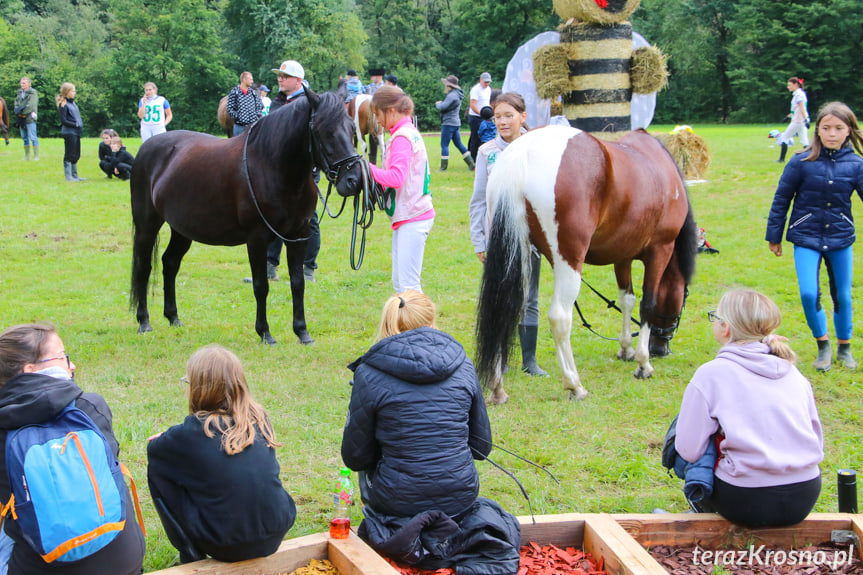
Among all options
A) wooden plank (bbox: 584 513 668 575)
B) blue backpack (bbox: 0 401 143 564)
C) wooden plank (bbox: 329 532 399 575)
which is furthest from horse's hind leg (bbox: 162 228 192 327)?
wooden plank (bbox: 584 513 668 575)

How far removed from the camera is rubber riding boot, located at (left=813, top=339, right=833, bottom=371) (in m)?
6.16

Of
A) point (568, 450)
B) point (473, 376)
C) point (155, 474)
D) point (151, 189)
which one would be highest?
point (151, 189)

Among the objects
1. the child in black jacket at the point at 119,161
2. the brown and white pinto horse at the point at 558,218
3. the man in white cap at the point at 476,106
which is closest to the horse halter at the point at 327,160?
the brown and white pinto horse at the point at 558,218

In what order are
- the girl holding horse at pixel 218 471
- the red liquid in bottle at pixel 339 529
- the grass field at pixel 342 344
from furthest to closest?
the grass field at pixel 342 344 → the red liquid in bottle at pixel 339 529 → the girl holding horse at pixel 218 471

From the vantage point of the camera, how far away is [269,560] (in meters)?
3.04

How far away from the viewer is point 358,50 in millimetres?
45375

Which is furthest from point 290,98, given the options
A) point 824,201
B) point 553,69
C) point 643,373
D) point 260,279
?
point 824,201

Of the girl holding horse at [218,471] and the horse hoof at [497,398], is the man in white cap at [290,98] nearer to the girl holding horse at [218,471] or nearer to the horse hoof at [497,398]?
the horse hoof at [497,398]

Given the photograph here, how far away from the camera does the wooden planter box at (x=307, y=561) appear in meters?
2.90

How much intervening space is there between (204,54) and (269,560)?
42.7 metres

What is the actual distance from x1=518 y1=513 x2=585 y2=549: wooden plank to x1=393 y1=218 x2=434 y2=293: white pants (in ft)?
7.80

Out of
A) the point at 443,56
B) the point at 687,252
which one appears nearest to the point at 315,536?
the point at 687,252

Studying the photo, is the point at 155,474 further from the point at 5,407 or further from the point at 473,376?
the point at 473,376

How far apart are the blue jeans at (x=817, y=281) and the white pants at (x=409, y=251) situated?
296 centimetres
